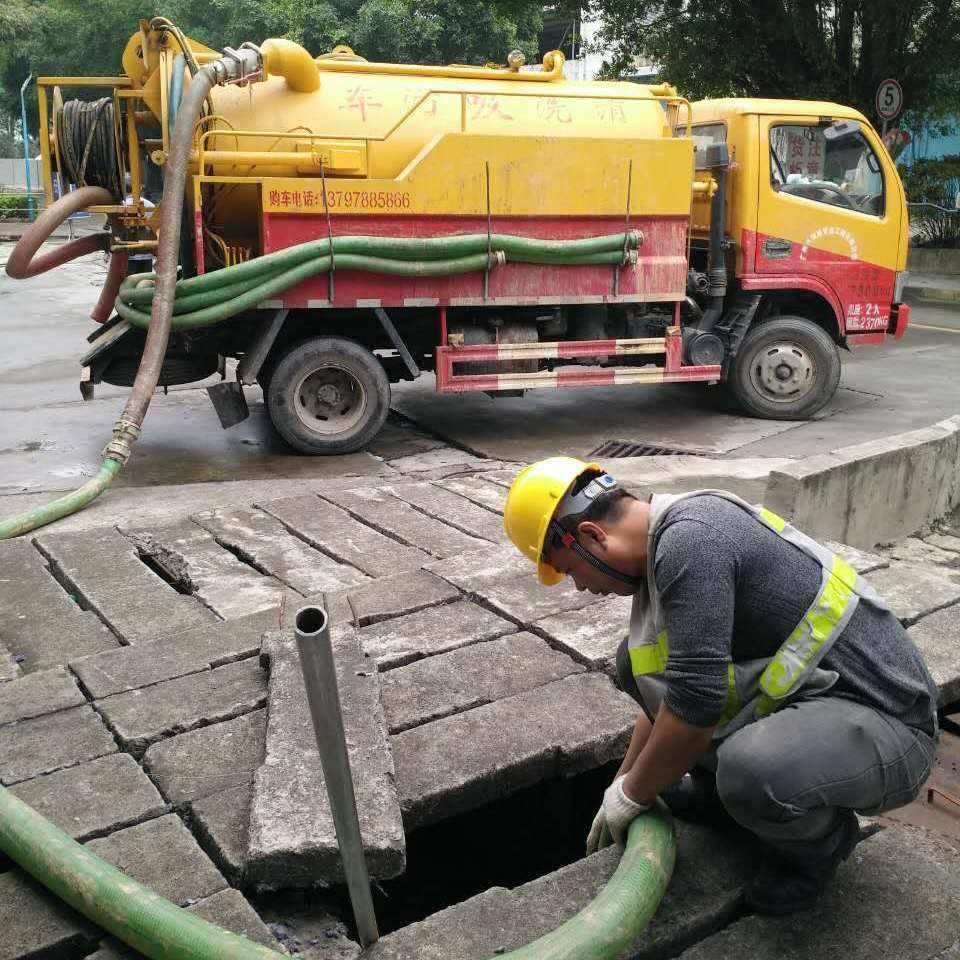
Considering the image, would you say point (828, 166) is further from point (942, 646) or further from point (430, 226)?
point (942, 646)

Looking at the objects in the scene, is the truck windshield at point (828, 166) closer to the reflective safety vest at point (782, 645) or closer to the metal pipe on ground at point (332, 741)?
the reflective safety vest at point (782, 645)

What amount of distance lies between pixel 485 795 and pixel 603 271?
5.81m

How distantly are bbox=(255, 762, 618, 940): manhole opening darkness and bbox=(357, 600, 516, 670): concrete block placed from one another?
2.12ft

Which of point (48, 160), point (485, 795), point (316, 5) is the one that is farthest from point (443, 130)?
point (316, 5)

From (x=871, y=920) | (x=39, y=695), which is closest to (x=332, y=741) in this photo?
(x=871, y=920)

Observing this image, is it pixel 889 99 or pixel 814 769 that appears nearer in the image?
pixel 814 769

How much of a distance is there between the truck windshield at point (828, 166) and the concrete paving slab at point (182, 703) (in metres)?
6.74

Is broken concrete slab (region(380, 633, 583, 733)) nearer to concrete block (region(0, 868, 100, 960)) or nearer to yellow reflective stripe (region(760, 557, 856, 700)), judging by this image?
concrete block (region(0, 868, 100, 960))

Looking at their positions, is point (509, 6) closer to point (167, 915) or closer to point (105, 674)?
point (105, 674)

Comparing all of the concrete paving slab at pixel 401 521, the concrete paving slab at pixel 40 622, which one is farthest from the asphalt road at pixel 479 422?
the concrete paving slab at pixel 40 622

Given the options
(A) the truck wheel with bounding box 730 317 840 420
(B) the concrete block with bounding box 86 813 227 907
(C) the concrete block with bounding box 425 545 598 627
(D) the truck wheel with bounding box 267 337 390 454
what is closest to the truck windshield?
(A) the truck wheel with bounding box 730 317 840 420

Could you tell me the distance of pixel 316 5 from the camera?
28656mm

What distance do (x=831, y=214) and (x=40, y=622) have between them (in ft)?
23.4

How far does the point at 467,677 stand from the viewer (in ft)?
12.8
